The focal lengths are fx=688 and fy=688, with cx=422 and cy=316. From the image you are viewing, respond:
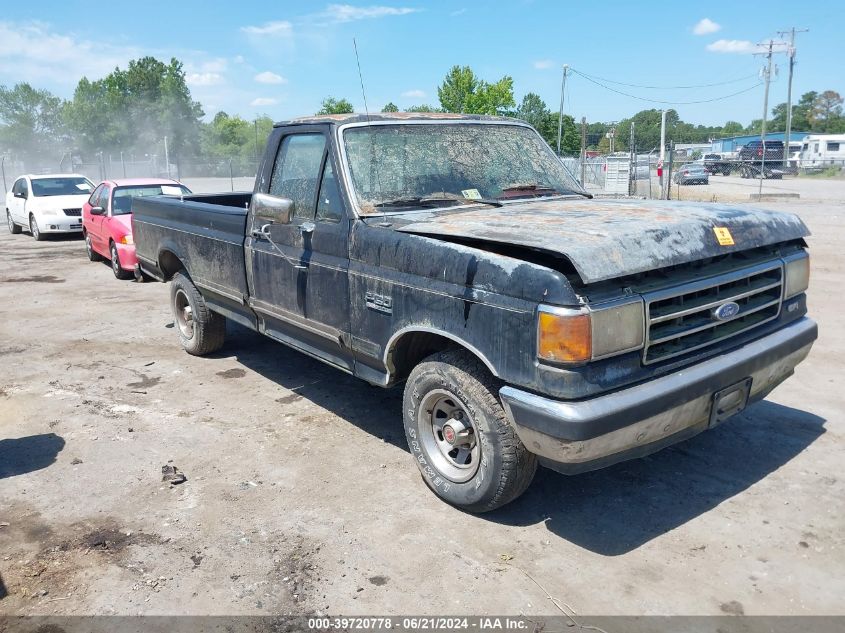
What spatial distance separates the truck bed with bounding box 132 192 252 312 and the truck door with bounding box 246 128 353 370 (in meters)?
0.30

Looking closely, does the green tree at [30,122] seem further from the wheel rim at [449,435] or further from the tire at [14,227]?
the wheel rim at [449,435]

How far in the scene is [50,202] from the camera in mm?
16328

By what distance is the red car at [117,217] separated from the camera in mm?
10969

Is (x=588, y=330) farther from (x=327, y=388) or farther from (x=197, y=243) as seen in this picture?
(x=197, y=243)

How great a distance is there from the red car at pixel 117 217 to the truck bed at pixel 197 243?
3.82m

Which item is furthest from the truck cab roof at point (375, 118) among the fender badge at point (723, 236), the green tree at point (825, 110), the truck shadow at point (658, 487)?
the green tree at point (825, 110)

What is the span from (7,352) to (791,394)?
7.39 meters

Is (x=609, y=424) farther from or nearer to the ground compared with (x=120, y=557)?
farther from the ground

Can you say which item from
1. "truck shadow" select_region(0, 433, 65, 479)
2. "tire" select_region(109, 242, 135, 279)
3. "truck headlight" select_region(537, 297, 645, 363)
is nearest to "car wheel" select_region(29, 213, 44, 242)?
"tire" select_region(109, 242, 135, 279)

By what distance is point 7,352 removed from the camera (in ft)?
23.4

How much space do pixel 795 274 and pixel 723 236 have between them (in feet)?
2.80

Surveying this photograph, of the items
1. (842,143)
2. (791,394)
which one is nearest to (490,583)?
(791,394)

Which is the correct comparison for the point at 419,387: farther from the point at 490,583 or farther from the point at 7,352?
the point at 7,352

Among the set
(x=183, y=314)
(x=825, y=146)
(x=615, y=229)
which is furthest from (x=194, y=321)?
(x=825, y=146)
